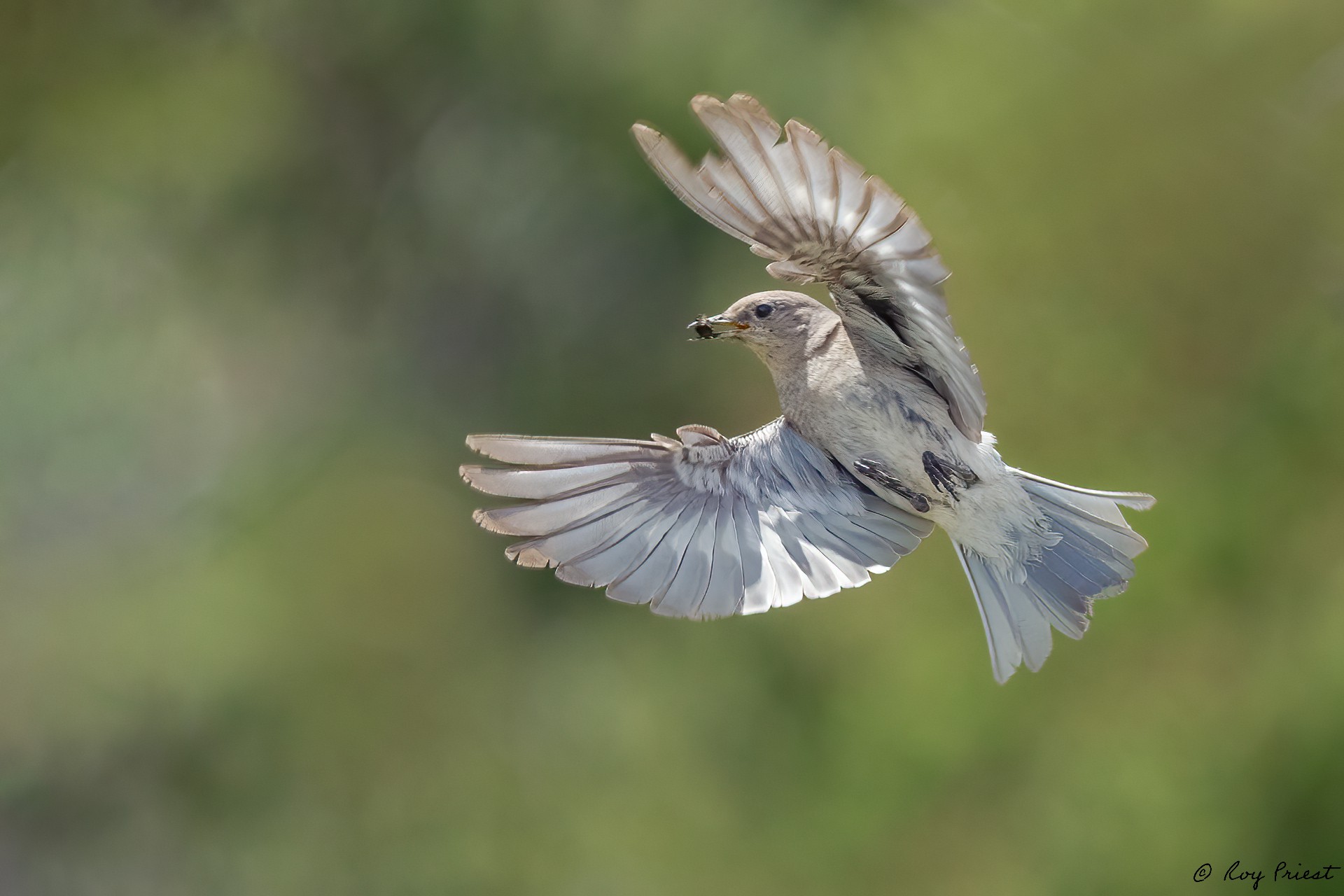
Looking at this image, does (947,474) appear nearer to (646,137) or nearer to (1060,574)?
(1060,574)

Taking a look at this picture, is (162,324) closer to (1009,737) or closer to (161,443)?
(161,443)

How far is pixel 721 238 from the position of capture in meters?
4.34

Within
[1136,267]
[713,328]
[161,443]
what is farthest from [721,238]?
[713,328]

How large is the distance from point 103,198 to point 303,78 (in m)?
0.99

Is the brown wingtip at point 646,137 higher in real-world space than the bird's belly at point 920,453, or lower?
higher

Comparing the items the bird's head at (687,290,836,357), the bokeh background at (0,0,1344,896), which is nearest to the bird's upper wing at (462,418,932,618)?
the bird's head at (687,290,836,357)

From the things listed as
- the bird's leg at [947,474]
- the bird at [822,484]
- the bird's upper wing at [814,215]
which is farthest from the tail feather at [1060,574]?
the bird's upper wing at [814,215]

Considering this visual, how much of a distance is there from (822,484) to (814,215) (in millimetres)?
534

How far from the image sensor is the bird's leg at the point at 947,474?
5.17ft

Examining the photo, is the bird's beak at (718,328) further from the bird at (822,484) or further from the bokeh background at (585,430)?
the bokeh background at (585,430)

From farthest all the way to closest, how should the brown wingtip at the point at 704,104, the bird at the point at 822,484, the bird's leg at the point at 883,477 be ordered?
1. the bird's leg at the point at 883,477
2. the bird at the point at 822,484
3. the brown wingtip at the point at 704,104

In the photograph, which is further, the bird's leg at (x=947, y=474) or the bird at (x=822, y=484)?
the bird's leg at (x=947, y=474)

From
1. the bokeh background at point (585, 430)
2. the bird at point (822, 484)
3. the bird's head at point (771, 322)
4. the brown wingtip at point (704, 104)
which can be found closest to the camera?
the brown wingtip at point (704, 104)

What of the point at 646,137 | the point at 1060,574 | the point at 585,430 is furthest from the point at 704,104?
the point at 585,430
